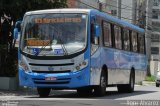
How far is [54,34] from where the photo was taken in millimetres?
20469

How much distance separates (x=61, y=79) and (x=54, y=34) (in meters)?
1.76

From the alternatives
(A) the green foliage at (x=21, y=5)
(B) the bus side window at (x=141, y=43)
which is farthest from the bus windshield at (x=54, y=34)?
(B) the bus side window at (x=141, y=43)

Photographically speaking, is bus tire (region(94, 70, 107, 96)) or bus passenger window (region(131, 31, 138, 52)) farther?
bus passenger window (region(131, 31, 138, 52))

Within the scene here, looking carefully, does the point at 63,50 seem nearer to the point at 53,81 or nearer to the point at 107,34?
the point at 53,81

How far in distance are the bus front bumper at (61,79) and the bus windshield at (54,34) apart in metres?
0.78

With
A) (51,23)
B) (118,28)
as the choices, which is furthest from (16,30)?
(118,28)

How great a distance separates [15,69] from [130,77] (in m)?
5.77

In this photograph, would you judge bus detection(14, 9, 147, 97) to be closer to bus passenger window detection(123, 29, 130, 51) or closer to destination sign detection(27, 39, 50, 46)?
destination sign detection(27, 39, 50, 46)

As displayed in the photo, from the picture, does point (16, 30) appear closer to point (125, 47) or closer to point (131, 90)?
point (125, 47)

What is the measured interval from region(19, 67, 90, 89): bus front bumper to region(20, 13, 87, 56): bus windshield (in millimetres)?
783

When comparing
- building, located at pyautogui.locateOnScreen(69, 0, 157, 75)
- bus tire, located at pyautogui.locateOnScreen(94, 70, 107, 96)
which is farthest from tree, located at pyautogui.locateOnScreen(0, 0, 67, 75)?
building, located at pyautogui.locateOnScreen(69, 0, 157, 75)

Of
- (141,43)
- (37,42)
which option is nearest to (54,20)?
(37,42)

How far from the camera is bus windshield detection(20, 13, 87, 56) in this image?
20094 mm

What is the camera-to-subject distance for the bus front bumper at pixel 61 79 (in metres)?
20.0
